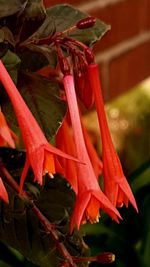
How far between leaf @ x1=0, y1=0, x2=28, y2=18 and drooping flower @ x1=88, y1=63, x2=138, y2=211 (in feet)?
0.20

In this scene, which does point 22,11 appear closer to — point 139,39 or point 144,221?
point 144,221

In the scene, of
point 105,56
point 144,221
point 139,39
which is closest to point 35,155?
point 144,221

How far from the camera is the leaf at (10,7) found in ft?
1.42

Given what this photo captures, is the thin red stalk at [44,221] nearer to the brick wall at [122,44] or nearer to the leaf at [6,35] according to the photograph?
the leaf at [6,35]

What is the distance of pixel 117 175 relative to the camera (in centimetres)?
44

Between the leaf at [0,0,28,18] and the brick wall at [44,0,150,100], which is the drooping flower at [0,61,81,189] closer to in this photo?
the leaf at [0,0,28,18]

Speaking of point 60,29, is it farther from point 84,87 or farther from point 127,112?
point 127,112

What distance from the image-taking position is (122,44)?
54.4 inches

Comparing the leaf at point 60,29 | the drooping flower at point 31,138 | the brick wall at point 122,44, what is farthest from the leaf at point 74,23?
the brick wall at point 122,44

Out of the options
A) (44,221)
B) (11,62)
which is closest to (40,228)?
(44,221)

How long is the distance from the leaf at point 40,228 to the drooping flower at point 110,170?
69 mm

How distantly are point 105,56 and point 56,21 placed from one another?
828mm

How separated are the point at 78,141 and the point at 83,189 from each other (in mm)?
33

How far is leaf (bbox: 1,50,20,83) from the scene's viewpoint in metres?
0.44
